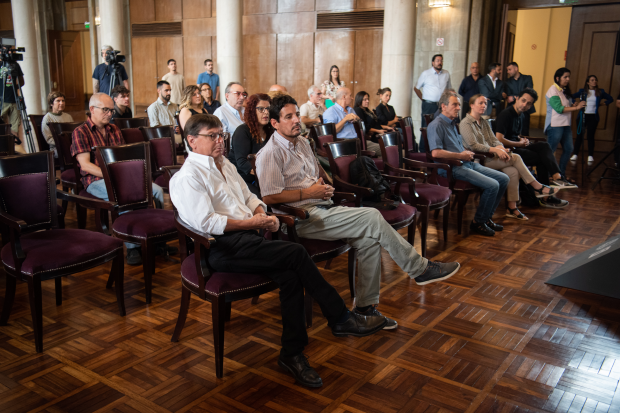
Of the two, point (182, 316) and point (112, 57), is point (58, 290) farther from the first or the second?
point (112, 57)

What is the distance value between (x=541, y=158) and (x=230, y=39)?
5.89 meters

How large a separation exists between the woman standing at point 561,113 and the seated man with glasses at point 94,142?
5736 millimetres

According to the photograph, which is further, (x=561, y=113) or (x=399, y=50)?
(x=399, y=50)

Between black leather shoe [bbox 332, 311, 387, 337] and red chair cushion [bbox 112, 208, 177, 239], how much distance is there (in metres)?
1.22

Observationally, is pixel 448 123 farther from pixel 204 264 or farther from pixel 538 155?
pixel 204 264

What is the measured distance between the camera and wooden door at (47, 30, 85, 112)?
1466 centimetres

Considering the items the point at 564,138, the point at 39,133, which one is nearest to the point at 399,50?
the point at 564,138

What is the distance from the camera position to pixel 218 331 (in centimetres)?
240

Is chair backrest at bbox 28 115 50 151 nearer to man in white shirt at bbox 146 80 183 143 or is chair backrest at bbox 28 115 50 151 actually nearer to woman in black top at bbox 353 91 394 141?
man in white shirt at bbox 146 80 183 143

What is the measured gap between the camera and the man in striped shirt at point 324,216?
2.93m

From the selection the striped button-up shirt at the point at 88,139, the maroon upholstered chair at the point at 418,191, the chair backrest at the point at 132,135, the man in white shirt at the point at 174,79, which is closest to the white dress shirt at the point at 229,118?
the chair backrest at the point at 132,135

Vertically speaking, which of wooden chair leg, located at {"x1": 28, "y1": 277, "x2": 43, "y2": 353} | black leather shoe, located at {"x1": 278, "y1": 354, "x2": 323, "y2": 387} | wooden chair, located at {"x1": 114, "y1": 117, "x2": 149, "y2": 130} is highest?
wooden chair, located at {"x1": 114, "y1": 117, "x2": 149, "y2": 130}

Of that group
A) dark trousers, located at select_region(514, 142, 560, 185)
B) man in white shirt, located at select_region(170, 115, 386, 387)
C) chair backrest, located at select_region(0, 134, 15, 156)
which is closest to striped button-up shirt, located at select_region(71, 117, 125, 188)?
chair backrest, located at select_region(0, 134, 15, 156)

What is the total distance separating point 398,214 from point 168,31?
427 inches
